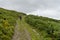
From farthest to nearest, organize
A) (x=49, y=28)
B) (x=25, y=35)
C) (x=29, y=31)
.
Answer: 1. (x=29, y=31)
2. (x=49, y=28)
3. (x=25, y=35)

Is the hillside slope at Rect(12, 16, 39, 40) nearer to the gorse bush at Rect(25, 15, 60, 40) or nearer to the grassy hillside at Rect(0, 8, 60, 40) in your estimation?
the grassy hillside at Rect(0, 8, 60, 40)

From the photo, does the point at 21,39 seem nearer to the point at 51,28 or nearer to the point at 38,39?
the point at 38,39

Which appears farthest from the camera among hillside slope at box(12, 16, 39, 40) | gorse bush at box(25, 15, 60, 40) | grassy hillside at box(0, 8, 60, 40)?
hillside slope at box(12, 16, 39, 40)

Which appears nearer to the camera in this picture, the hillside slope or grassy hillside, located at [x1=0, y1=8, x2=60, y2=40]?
grassy hillside, located at [x1=0, y1=8, x2=60, y2=40]

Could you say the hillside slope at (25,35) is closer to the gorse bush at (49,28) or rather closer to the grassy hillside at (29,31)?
the grassy hillside at (29,31)

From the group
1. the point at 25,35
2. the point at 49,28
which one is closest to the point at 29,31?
the point at 49,28

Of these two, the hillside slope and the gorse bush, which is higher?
the gorse bush

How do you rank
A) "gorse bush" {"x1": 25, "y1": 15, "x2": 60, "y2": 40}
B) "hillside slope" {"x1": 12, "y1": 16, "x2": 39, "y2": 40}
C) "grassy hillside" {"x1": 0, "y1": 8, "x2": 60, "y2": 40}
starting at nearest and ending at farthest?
"grassy hillside" {"x1": 0, "y1": 8, "x2": 60, "y2": 40}, "gorse bush" {"x1": 25, "y1": 15, "x2": 60, "y2": 40}, "hillside slope" {"x1": 12, "y1": 16, "x2": 39, "y2": 40}

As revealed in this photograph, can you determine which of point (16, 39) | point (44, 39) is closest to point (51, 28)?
point (44, 39)

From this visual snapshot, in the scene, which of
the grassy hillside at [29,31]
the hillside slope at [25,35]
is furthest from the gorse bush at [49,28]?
the hillside slope at [25,35]

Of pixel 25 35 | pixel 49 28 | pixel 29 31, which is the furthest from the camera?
pixel 29 31

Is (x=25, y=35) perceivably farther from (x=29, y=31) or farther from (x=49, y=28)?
(x=29, y=31)

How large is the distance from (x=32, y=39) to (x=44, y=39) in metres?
2.13

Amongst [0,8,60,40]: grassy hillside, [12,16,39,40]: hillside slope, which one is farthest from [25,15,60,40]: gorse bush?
[12,16,39,40]: hillside slope
